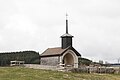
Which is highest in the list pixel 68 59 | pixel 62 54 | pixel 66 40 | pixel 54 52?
pixel 66 40

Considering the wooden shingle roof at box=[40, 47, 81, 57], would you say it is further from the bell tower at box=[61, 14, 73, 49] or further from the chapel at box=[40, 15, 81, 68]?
the bell tower at box=[61, 14, 73, 49]

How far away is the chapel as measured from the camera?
51000mm

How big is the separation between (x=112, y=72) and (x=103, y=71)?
60.5 inches

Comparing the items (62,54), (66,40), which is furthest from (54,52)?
(66,40)

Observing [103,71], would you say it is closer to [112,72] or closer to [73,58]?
[112,72]

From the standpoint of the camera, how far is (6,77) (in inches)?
1303

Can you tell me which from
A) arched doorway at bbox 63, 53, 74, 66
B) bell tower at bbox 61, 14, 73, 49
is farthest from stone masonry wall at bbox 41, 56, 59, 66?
arched doorway at bbox 63, 53, 74, 66

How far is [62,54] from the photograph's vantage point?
50.8 meters

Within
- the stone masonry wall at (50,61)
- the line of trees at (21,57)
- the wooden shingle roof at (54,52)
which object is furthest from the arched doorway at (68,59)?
the line of trees at (21,57)

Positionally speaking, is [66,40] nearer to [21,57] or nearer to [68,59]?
[68,59]

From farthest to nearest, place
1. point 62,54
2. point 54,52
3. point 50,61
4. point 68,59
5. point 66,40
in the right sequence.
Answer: point 68,59 < point 66,40 < point 50,61 < point 54,52 < point 62,54

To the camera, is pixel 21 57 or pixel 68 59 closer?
pixel 68 59

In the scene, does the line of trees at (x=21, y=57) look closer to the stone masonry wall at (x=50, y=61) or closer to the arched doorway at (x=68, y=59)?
the arched doorway at (x=68, y=59)

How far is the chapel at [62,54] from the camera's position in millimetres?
51000
